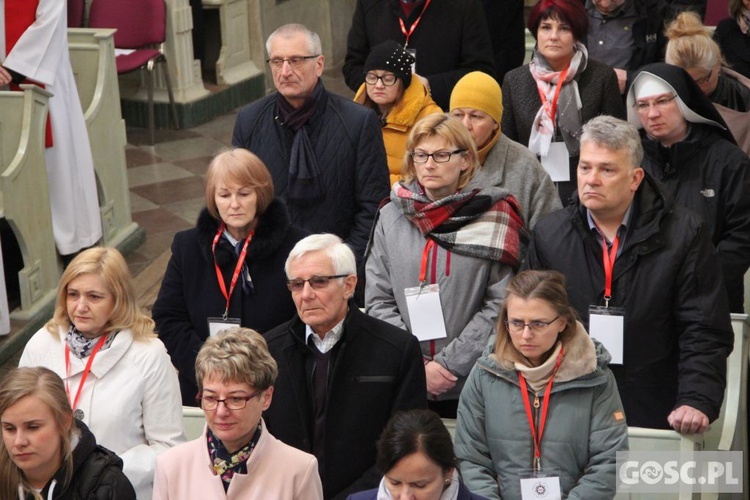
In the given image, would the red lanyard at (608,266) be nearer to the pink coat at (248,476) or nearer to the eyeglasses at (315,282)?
the eyeglasses at (315,282)

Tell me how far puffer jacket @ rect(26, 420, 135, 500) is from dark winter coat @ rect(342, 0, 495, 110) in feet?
10.3

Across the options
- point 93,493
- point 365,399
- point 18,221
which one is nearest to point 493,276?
point 365,399

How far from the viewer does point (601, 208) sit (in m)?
4.13

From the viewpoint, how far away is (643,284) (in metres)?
4.10

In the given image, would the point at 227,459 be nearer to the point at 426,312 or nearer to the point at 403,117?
the point at 426,312

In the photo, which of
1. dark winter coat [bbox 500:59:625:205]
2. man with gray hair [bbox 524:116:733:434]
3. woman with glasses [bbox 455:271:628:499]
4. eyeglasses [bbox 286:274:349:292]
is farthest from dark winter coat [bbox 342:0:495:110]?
woman with glasses [bbox 455:271:628:499]

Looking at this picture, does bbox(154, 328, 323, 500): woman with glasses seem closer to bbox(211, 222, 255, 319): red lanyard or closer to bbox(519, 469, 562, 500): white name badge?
bbox(519, 469, 562, 500): white name badge

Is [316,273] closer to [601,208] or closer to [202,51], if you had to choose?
[601,208]

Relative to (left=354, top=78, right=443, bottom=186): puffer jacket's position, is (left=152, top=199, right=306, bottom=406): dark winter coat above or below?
below

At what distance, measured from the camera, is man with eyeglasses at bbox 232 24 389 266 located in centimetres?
500

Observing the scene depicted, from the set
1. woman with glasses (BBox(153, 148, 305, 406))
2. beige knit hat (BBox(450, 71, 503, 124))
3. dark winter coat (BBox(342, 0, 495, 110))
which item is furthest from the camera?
dark winter coat (BBox(342, 0, 495, 110))

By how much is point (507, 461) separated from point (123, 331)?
122 cm

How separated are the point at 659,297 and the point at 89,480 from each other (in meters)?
1.84
